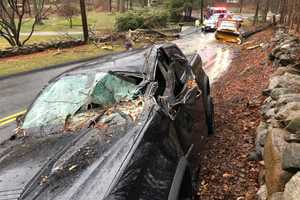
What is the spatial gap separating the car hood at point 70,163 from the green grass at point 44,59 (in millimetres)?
13306

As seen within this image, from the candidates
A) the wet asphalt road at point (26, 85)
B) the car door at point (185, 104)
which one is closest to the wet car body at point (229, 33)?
the wet asphalt road at point (26, 85)

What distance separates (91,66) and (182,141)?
6.18ft

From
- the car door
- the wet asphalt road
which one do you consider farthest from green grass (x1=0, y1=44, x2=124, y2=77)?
the car door

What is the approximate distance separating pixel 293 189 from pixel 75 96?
8.66 ft

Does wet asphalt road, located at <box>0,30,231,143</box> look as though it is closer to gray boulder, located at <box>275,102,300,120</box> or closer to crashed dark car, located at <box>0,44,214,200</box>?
crashed dark car, located at <box>0,44,214,200</box>

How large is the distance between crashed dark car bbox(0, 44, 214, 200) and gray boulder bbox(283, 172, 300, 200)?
37.6 inches

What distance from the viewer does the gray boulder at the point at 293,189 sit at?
3.44 m

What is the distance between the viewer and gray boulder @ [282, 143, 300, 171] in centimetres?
388

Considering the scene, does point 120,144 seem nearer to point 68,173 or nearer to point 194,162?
point 68,173

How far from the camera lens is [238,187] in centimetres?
540

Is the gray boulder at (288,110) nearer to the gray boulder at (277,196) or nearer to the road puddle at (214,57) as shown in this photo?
the gray boulder at (277,196)

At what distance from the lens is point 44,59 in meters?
19.9

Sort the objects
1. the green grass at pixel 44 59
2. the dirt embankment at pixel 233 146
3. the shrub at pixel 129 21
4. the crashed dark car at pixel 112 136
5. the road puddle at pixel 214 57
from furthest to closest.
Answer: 1. the shrub at pixel 129 21
2. the green grass at pixel 44 59
3. the road puddle at pixel 214 57
4. the dirt embankment at pixel 233 146
5. the crashed dark car at pixel 112 136

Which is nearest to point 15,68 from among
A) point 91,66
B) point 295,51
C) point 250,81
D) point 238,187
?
point 250,81
